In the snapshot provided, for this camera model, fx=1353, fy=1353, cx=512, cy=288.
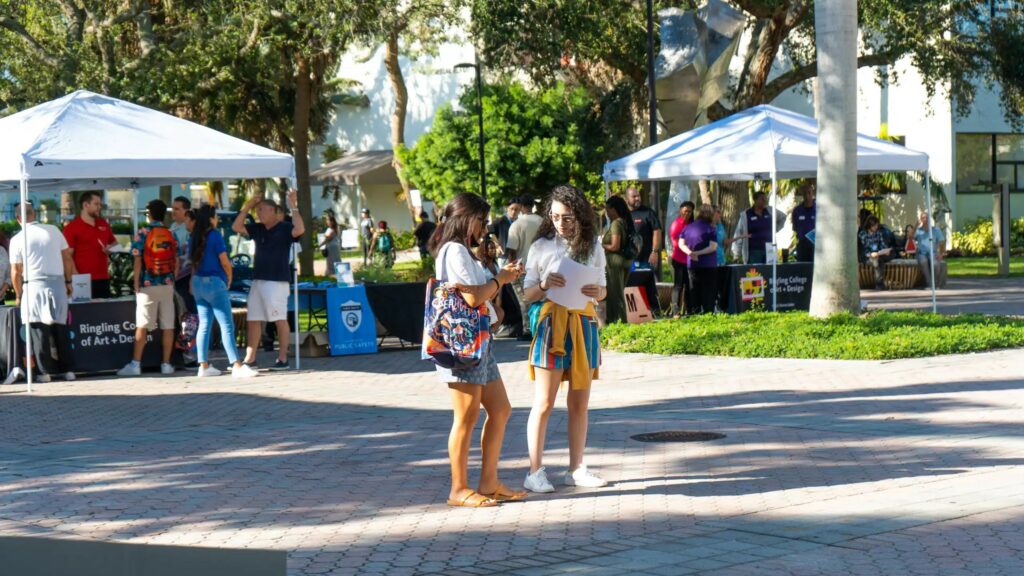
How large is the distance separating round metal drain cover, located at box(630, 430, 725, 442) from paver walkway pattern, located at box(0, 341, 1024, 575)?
0.16 metres

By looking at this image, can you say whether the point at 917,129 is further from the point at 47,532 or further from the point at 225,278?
the point at 47,532

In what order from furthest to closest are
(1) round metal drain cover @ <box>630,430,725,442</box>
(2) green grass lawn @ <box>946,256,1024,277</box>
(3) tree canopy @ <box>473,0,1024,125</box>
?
(2) green grass lawn @ <box>946,256,1024,277</box> → (3) tree canopy @ <box>473,0,1024,125</box> → (1) round metal drain cover @ <box>630,430,725,442</box>

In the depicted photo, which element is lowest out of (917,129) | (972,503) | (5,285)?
(972,503)

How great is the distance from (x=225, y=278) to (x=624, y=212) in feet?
15.4

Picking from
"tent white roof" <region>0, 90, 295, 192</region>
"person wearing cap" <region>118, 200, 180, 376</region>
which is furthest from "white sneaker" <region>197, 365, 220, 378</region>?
"tent white roof" <region>0, 90, 295, 192</region>

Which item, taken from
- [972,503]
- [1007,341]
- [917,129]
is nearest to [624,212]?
[1007,341]

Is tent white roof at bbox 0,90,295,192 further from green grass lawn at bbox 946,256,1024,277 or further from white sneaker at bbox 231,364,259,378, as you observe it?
Answer: green grass lawn at bbox 946,256,1024,277

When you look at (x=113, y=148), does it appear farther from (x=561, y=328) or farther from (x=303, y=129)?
(x=303, y=129)

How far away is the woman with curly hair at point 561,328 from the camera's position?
25.7 feet

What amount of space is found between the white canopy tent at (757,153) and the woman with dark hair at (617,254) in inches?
86.6

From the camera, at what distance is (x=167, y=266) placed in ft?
47.9

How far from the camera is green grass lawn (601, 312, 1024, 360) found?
14.5 meters

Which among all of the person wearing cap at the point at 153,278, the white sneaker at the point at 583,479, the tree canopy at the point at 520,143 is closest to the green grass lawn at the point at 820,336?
the person wearing cap at the point at 153,278

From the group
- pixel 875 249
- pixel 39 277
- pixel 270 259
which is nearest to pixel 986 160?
pixel 875 249
